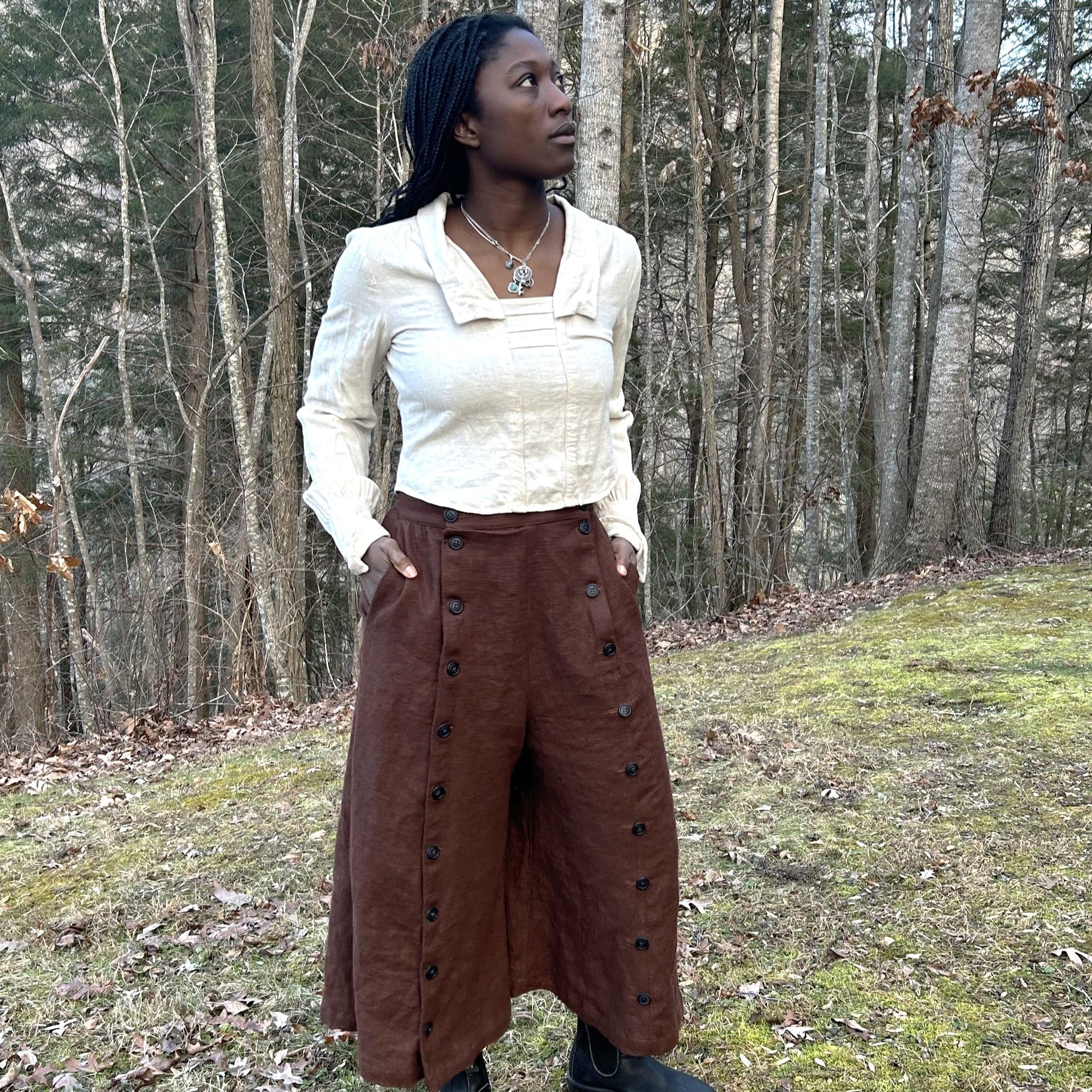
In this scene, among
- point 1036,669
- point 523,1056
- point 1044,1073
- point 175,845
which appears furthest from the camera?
point 1036,669

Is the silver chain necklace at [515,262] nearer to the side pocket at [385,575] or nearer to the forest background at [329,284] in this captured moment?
the side pocket at [385,575]

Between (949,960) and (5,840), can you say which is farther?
(5,840)

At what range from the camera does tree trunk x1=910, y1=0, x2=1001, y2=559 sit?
835 centimetres

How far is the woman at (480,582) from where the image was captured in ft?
6.14

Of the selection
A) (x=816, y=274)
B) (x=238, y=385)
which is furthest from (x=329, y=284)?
(x=816, y=274)

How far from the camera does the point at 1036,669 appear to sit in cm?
515

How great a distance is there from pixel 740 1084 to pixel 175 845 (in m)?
2.63

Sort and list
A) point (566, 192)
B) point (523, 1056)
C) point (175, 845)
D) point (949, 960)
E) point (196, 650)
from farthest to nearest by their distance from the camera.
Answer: point (566, 192)
point (196, 650)
point (175, 845)
point (949, 960)
point (523, 1056)

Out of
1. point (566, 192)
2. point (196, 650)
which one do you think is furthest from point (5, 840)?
point (566, 192)

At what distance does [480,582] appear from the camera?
1886 mm

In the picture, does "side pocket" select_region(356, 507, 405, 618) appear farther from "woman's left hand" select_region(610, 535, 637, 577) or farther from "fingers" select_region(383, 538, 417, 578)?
"woman's left hand" select_region(610, 535, 637, 577)

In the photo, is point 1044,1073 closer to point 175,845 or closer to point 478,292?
point 478,292

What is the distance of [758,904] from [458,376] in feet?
7.11

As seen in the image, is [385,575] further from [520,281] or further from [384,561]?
[520,281]
